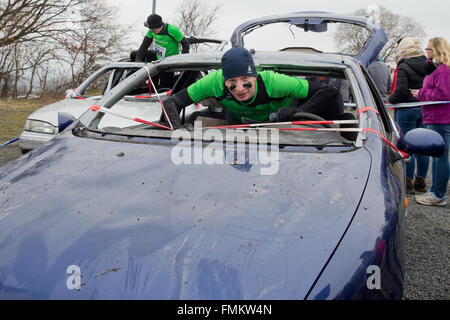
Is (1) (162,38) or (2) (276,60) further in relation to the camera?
(1) (162,38)

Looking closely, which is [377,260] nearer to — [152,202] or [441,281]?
[152,202]

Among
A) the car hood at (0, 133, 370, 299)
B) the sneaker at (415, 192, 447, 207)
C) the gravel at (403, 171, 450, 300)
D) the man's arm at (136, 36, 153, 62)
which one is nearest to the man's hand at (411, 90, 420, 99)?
the sneaker at (415, 192, 447, 207)

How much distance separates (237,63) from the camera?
7.50 ft

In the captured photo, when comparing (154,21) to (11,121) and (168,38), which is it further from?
(11,121)

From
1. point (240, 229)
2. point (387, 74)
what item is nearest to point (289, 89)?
point (240, 229)

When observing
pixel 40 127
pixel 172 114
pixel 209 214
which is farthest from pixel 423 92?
pixel 40 127

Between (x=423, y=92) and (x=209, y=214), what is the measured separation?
11.9 feet

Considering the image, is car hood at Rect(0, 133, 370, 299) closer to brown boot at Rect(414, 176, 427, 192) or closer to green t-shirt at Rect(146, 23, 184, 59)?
brown boot at Rect(414, 176, 427, 192)

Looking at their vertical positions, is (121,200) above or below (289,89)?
below

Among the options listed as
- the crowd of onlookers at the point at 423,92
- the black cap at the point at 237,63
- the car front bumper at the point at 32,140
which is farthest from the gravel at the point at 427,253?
the car front bumper at the point at 32,140

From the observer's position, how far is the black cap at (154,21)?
549 cm

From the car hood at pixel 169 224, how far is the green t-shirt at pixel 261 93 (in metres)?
0.97

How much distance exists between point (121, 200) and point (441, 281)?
7.19ft
